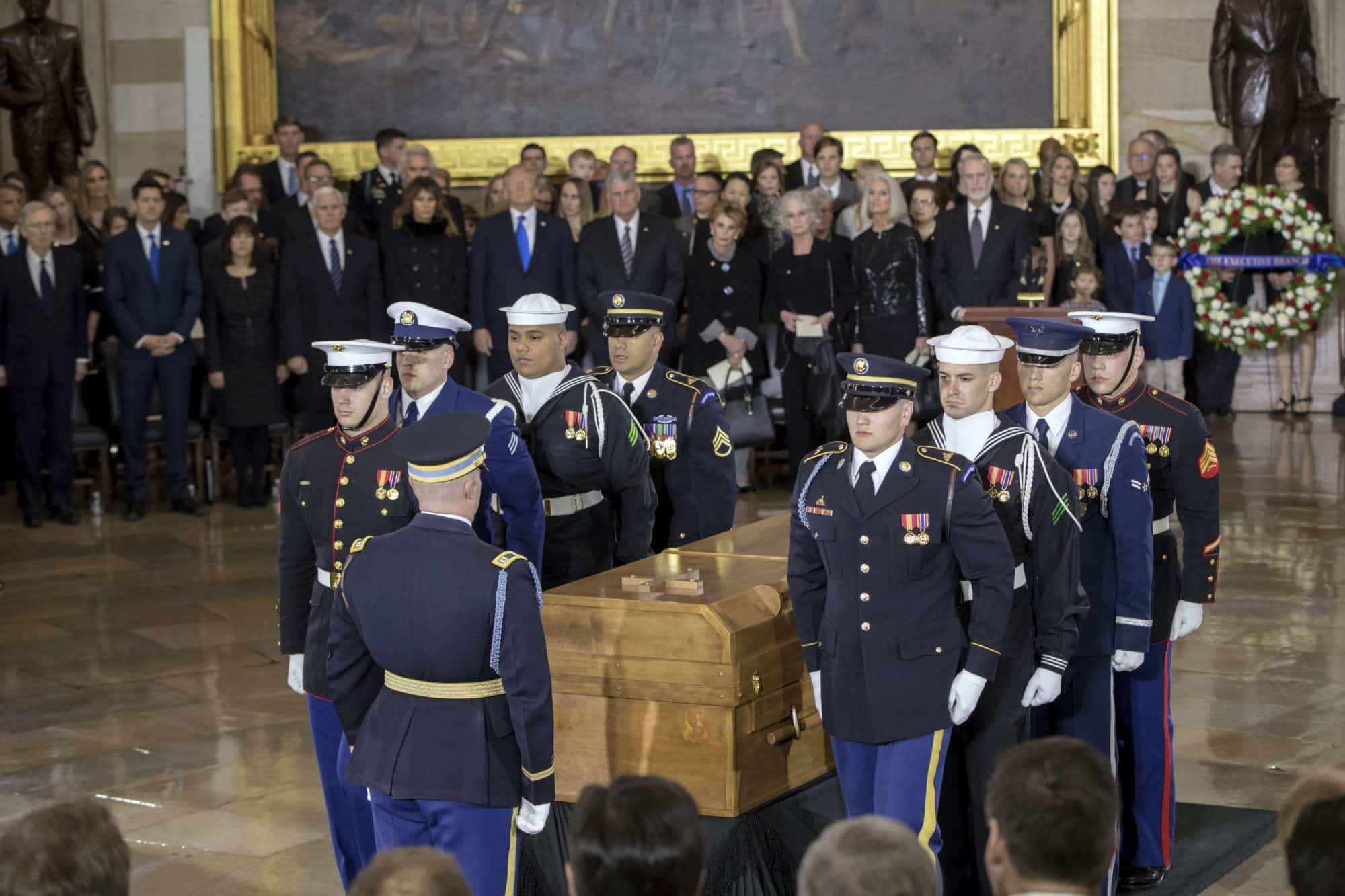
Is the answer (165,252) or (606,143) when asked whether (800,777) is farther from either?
(606,143)

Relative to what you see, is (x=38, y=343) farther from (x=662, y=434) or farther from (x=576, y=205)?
(x=662, y=434)

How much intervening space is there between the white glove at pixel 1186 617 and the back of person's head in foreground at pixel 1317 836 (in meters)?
2.72

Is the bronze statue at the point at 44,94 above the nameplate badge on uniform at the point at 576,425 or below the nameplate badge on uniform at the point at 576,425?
above

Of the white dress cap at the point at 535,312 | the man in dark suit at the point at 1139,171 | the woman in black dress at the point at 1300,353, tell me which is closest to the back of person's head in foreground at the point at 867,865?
the white dress cap at the point at 535,312

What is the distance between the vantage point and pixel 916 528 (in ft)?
14.5

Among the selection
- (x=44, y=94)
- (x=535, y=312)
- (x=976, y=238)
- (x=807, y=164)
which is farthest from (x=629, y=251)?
(x=44, y=94)

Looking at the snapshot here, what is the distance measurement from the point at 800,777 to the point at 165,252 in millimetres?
7207

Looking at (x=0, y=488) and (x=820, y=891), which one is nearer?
(x=820, y=891)

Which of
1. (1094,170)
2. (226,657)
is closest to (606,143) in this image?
(1094,170)

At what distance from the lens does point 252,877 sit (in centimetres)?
529

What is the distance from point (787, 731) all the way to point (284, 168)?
31.6 ft

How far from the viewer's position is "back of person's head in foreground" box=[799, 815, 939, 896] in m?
2.43

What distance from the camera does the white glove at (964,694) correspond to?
14.4 feet

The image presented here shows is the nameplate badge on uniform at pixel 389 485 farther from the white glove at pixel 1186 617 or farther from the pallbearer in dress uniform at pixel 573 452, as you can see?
the white glove at pixel 1186 617
